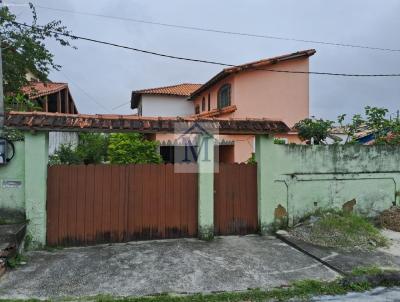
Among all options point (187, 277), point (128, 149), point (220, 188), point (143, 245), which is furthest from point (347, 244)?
point (128, 149)

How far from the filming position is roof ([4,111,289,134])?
6438mm

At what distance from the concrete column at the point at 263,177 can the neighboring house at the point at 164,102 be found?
63.8 feet

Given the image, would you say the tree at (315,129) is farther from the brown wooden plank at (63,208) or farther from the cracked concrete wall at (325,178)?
the brown wooden plank at (63,208)

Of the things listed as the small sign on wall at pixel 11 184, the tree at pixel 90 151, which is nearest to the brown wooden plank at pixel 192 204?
→ the small sign on wall at pixel 11 184

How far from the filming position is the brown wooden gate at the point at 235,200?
25.1 ft

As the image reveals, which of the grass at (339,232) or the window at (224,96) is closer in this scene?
the grass at (339,232)

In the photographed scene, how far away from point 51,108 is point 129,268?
61.9ft

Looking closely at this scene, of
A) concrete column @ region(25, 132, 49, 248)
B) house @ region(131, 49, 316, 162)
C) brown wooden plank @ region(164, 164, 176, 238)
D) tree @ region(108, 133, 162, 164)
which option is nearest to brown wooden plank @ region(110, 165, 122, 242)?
brown wooden plank @ region(164, 164, 176, 238)

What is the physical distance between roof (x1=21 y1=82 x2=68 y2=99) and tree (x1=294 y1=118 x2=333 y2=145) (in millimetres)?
11208

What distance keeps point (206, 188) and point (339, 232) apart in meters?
3.01

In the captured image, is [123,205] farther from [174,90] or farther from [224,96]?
[174,90]

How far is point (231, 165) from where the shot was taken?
7.79 m

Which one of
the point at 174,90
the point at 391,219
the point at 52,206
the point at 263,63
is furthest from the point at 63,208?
the point at 174,90

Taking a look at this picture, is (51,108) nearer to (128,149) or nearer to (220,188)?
(128,149)
